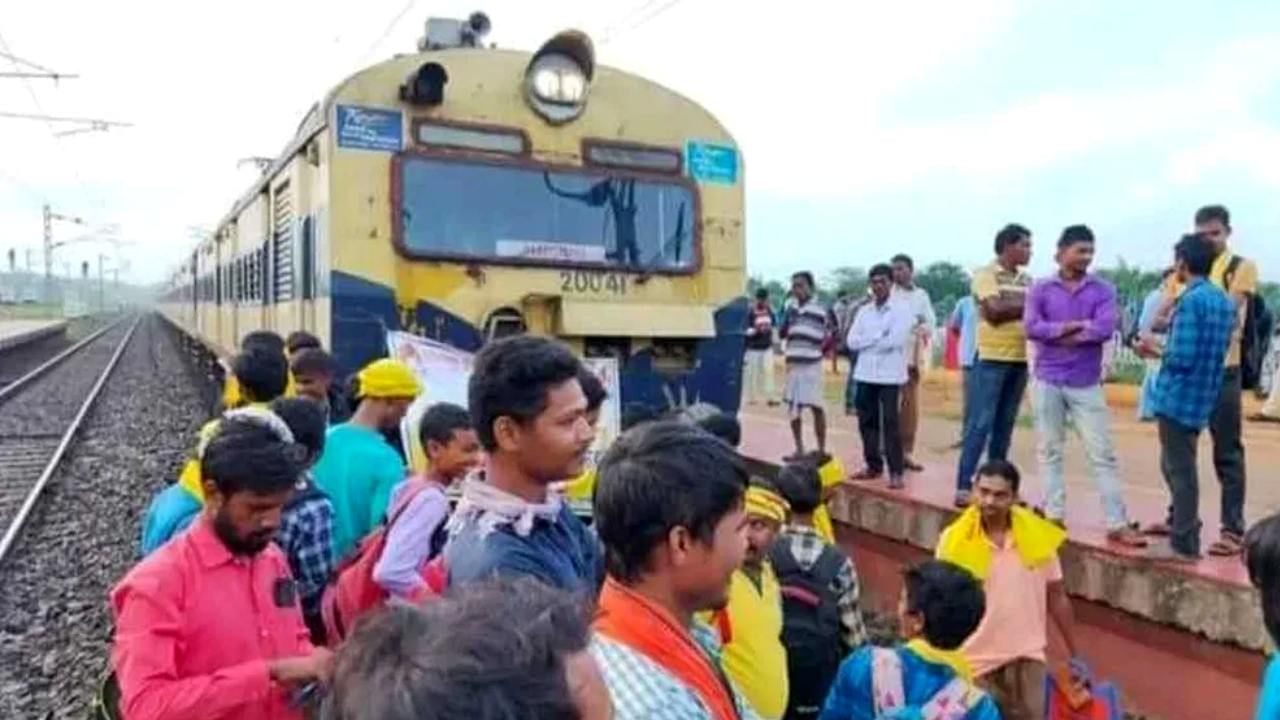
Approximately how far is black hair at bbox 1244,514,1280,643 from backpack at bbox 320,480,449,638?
1.67 metres

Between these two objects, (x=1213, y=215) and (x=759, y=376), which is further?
(x=759, y=376)

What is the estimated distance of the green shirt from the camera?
11.9ft

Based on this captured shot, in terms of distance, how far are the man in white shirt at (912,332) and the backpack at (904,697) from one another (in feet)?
14.6

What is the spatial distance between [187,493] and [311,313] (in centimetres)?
395

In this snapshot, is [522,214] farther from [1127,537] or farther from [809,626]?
[809,626]

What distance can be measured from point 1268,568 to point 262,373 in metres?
3.19

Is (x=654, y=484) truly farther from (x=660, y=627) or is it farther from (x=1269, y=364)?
(x=1269, y=364)

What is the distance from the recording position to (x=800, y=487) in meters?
3.64

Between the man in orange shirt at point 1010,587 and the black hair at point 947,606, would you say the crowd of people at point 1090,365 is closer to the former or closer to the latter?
the man in orange shirt at point 1010,587

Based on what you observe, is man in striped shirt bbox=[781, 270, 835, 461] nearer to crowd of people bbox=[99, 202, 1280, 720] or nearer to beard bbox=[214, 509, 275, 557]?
crowd of people bbox=[99, 202, 1280, 720]

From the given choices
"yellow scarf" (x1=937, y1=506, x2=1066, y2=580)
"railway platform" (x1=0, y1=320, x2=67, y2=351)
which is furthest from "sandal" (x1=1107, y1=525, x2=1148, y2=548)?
"railway platform" (x1=0, y1=320, x2=67, y2=351)

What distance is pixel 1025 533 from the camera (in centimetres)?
408

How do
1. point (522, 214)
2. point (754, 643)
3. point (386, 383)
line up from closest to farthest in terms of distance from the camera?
point (754, 643), point (386, 383), point (522, 214)

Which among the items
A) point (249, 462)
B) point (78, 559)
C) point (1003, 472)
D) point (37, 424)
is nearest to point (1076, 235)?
point (1003, 472)
